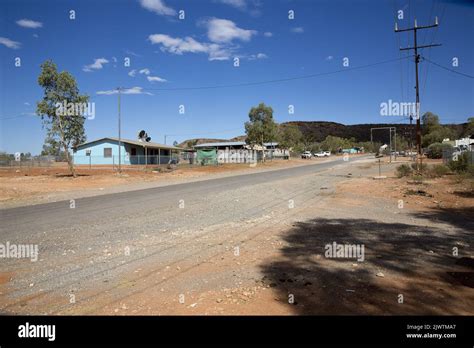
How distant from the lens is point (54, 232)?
28.1 feet

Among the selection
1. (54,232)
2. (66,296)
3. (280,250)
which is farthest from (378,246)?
(54,232)

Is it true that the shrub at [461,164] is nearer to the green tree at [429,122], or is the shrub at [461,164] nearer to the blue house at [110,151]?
the blue house at [110,151]

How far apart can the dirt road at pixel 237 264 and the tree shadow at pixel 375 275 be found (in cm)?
2

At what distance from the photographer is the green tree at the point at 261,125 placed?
57969mm

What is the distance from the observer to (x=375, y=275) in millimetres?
5188

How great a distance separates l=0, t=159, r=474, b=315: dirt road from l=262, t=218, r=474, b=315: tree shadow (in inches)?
0.7

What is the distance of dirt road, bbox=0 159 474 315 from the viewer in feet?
14.0

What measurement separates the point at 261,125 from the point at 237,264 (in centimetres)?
5319

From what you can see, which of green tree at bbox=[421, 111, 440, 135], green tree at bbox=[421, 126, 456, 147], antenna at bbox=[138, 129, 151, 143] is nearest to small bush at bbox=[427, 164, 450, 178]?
antenna at bbox=[138, 129, 151, 143]

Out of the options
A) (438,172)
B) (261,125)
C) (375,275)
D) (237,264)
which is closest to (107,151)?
(261,125)

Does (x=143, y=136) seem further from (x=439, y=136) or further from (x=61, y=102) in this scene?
(x=439, y=136)

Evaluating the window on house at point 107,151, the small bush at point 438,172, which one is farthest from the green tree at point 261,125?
the small bush at point 438,172
